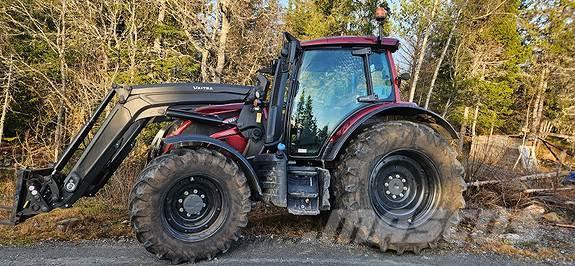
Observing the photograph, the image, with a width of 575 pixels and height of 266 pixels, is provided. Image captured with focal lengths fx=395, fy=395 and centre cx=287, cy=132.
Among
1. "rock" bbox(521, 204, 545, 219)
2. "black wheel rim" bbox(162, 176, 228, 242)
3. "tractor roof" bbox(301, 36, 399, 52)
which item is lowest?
"rock" bbox(521, 204, 545, 219)

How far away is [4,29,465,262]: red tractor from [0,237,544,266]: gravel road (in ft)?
0.57

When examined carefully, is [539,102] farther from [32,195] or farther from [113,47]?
[32,195]

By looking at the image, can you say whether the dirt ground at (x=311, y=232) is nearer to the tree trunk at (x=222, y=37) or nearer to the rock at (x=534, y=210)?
the rock at (x=534, y=210)

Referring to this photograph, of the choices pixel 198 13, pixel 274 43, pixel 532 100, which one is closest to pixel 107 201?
pixel 198 13

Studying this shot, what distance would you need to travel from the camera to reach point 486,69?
2244 centimetres

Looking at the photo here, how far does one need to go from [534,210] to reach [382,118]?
3.73m

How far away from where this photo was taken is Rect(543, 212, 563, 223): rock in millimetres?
6133

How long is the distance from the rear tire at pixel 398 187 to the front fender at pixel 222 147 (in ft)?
3.03

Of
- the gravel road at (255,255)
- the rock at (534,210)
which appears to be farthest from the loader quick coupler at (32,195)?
the rock at (534,210)

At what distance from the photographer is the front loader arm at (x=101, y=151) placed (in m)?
3.86

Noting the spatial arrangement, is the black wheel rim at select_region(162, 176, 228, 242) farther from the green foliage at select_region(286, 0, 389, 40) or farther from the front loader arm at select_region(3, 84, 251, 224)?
the green foliage at select_region(286, 0, 389, 40)

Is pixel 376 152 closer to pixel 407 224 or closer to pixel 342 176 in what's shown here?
pixel 342 176

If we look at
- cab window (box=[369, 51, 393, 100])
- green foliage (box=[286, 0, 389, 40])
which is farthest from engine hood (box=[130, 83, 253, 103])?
green foliage (box=[286, 0, 389, 40])

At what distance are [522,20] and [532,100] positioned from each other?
5590 millimetres
